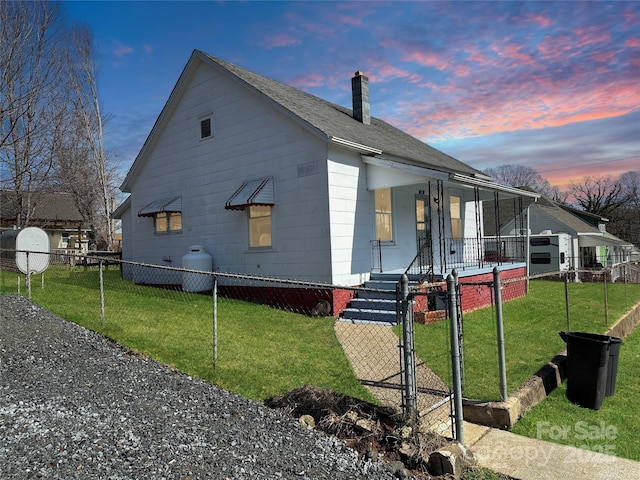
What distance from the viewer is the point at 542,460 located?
4.03 meters

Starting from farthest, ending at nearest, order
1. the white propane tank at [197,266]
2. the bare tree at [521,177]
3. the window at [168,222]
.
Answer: the bare tree at [521,177]
the window at [168,222]
the white propane tank at [197,266]

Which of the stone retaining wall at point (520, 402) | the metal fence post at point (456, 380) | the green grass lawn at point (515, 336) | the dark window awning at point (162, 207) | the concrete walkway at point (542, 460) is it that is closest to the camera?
the concrete walkway at point (542, 460)

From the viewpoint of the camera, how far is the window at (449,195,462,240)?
16234 mm

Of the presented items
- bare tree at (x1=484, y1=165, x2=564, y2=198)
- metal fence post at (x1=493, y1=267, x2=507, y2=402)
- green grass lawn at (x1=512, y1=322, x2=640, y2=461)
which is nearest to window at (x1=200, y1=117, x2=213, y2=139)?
metal fence post at (x1=493, y1=267, x2=507, y2=402)

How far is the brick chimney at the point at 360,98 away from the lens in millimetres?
15211

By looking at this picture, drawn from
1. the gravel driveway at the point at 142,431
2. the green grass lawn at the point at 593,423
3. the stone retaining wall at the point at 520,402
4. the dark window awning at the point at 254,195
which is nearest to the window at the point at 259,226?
the dark window awning at the point at 254,195

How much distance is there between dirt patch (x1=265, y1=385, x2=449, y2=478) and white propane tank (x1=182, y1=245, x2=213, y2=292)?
8.89 metres

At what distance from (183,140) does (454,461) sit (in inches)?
525

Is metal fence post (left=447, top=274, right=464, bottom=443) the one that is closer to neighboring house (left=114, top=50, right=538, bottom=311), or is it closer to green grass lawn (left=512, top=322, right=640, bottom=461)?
green grass lawn (left=512, top=322, right=640, bottom=461)

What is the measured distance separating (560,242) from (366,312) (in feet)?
63.7

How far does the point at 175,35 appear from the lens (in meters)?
13.8

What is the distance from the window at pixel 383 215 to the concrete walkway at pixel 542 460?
27.1ft

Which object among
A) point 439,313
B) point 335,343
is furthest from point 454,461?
point 439,313

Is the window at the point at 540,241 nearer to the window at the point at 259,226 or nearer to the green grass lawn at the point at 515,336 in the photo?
the green grass lawn at the point at 515,336
